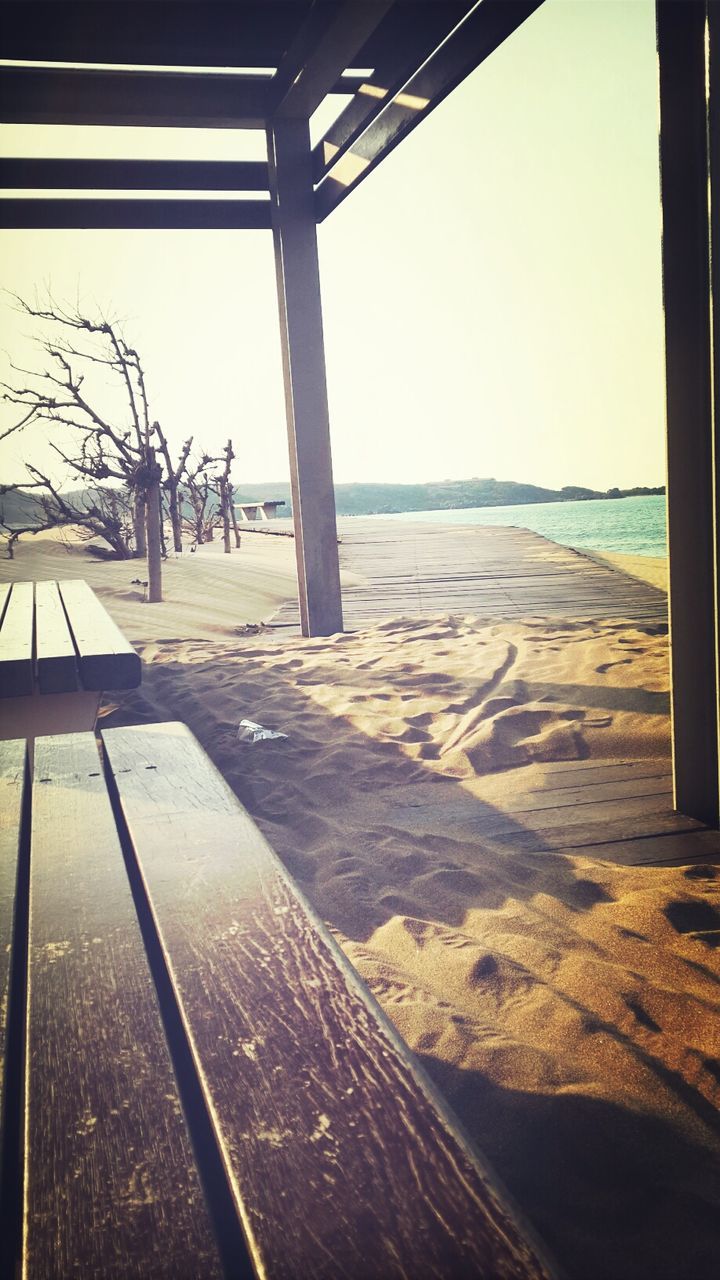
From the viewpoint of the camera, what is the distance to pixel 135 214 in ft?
19.4

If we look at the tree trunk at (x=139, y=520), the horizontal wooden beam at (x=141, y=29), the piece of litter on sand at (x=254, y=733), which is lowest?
the piece of litter on sand at (x=254, y=733)

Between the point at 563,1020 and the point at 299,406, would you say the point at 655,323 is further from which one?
the point at 563,1020

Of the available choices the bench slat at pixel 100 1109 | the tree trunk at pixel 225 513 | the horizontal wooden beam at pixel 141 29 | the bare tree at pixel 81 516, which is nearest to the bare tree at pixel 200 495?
the tree trunk at pixel 225 513

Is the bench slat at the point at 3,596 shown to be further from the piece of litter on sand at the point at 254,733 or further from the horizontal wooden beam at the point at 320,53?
the horizontal wooden beam at the point at 320,53

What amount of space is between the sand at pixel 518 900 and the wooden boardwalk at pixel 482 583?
7.04 feet

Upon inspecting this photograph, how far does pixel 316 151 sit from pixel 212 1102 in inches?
250

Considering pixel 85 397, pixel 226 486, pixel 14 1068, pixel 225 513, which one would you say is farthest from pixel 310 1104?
pixel 226 486

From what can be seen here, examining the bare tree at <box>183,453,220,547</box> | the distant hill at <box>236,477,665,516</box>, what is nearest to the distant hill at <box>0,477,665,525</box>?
the distant hill at <box>236,477,665,516</box>

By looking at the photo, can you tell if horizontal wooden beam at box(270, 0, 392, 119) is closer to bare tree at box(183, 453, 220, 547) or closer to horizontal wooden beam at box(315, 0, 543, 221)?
horizontal wooden beam at box(315, 0, 543, 221)

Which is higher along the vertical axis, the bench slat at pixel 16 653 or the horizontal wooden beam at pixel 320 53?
the horizontal wooden beam at pixel 320 53

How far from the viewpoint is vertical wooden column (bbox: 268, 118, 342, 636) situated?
19.1ft

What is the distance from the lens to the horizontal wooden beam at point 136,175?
17.8 feet

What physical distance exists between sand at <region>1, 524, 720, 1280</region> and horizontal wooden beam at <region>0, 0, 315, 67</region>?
336cm

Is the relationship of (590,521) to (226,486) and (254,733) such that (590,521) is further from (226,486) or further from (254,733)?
(254,733)
